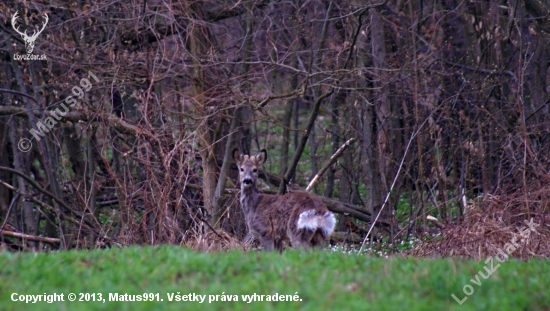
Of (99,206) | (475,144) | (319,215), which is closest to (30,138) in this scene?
(99,206)

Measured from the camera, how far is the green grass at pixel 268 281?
5.48 meters

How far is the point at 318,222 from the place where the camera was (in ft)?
31.9

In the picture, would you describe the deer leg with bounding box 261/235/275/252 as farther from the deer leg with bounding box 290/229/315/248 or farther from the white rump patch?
the white rump patch

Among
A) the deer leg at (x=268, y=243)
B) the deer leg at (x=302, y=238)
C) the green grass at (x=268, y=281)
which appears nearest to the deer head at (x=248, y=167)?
the deer leg at (x=268, y=243)

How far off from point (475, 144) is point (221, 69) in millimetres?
4895

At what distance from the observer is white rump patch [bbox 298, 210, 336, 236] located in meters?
9.74

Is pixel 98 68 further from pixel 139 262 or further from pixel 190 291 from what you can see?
pixel 190 291

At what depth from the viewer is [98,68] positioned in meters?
12.4

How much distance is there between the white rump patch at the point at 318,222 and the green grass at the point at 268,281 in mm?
2549

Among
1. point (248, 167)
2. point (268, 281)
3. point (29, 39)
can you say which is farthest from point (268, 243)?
point (29, 39)

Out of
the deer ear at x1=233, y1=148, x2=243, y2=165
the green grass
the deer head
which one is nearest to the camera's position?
the green grass

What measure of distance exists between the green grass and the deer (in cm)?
266

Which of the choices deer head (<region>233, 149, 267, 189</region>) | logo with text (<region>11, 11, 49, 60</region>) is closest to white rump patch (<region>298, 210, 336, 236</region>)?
deer head (<region>233, 149, 267, 189</region>)

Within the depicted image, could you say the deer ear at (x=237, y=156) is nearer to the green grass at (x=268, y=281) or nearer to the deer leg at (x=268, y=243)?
the deer leg at (x=268, y=243)
